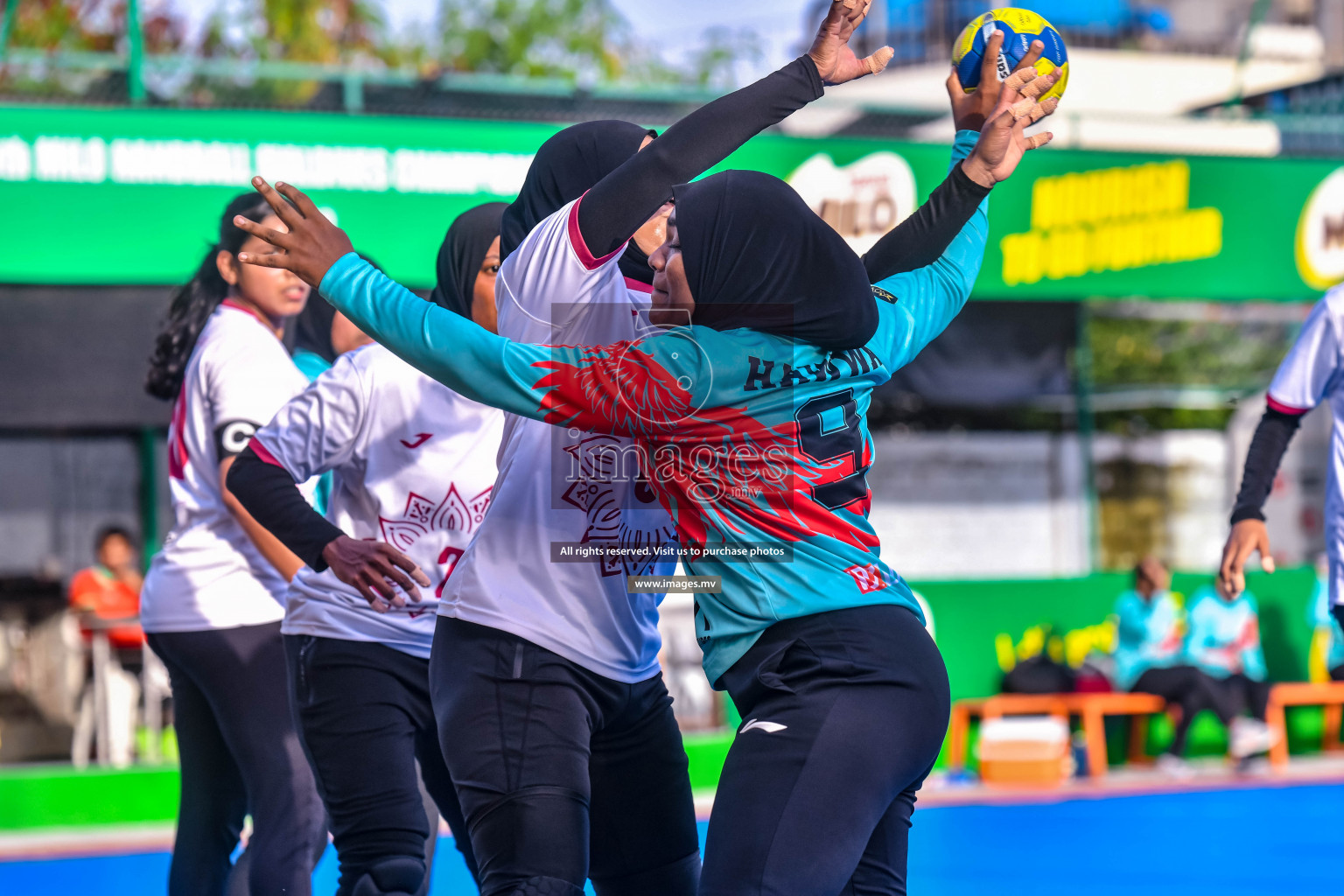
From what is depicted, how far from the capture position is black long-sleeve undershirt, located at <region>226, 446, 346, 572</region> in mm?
3102

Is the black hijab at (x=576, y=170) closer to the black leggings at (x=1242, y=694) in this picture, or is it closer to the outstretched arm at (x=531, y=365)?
the outstretched arm at (x=531, y=365)

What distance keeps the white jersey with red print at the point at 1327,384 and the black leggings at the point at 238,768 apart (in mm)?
2638

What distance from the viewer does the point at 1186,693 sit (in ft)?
32.0

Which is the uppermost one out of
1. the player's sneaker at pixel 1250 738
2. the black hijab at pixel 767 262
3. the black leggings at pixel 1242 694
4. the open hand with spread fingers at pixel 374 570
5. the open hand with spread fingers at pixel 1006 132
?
the open hand with spread fingers at pixel 1006 132

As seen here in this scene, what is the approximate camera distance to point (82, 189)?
27.9 feet

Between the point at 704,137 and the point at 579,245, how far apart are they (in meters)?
0.28

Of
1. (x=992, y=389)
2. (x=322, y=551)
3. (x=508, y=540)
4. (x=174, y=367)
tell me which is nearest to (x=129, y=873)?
(x=174, y=367)

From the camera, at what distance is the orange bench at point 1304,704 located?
32.7ft

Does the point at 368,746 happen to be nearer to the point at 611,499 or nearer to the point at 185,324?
the point at 611,499

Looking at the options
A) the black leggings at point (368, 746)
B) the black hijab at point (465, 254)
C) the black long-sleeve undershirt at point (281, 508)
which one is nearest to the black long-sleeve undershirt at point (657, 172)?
the black hijab at point (465, 254)

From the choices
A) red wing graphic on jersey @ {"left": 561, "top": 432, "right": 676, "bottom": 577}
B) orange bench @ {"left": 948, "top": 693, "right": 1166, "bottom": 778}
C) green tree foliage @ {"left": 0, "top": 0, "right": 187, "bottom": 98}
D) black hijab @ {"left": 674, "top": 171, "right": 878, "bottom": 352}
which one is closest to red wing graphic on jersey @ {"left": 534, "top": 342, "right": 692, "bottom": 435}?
black hijab @ {"left": 674, "top": 171, "right": 878, "bottom": 352}

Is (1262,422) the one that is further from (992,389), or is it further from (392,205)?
(992,389)

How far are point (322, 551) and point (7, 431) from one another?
297 inches

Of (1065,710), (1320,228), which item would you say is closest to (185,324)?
(1065,710)
